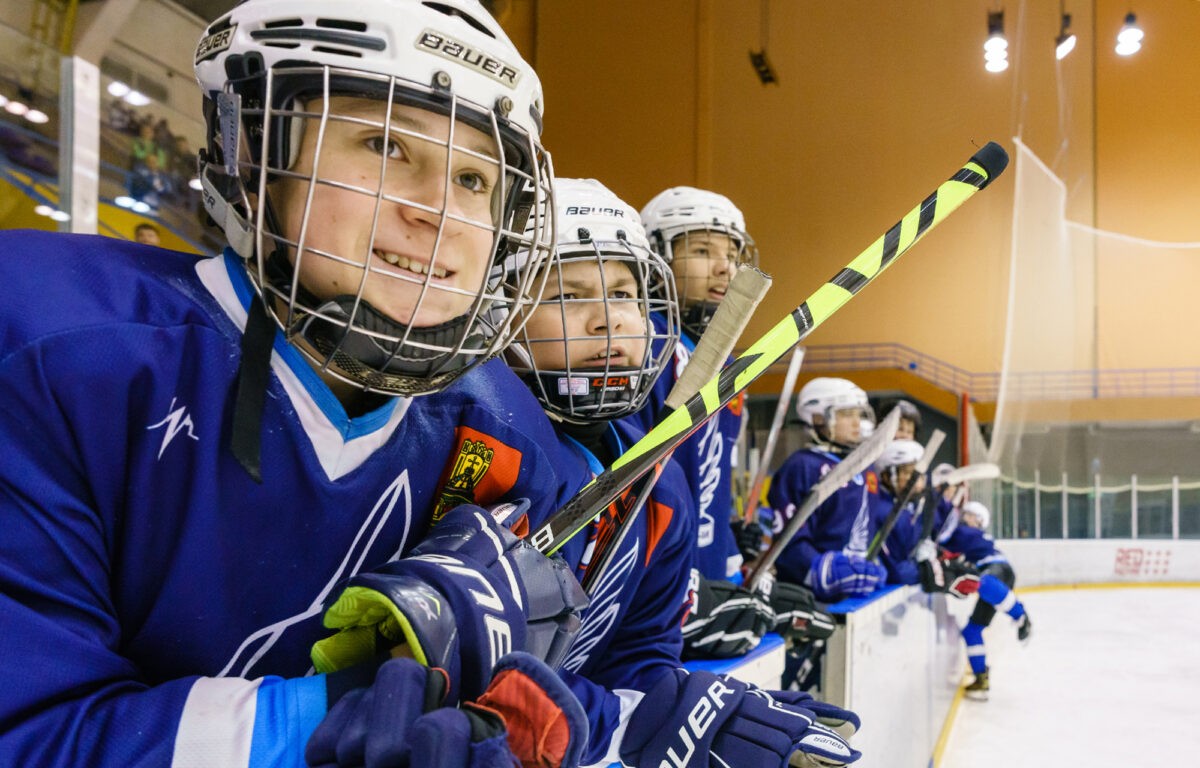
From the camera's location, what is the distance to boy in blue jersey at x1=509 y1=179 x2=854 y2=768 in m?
0.91

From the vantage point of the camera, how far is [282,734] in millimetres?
538

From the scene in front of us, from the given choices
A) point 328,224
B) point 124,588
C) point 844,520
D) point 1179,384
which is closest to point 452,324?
point 328,224

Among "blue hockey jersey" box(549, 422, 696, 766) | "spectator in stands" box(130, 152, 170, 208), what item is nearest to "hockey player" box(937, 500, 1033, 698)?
"blue hockey jersey" box(549, 422, 696, 766)

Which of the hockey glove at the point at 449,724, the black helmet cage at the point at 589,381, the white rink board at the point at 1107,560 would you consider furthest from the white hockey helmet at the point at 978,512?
the hockey glove at the point at 449,724

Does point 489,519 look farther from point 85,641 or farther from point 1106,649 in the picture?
point 1106,649

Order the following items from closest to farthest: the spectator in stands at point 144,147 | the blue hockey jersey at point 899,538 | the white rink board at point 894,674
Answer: the white rink board at point 894,674 → the spectator in stands at point 144,147 → the blue hockey jersey at point 899,538

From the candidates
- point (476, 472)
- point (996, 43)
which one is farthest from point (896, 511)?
point (996, 43)

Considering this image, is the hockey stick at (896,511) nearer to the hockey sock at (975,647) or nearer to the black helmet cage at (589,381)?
the hockey sock at (975,647)

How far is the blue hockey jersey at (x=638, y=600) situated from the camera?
105cm

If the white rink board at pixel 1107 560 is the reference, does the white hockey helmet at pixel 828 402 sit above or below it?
above

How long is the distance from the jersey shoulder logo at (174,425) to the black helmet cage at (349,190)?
3.3 inches

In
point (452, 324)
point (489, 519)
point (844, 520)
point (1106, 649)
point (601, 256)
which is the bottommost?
point (1106, 649)

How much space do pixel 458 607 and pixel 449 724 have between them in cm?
10

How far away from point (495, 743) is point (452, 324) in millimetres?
303
